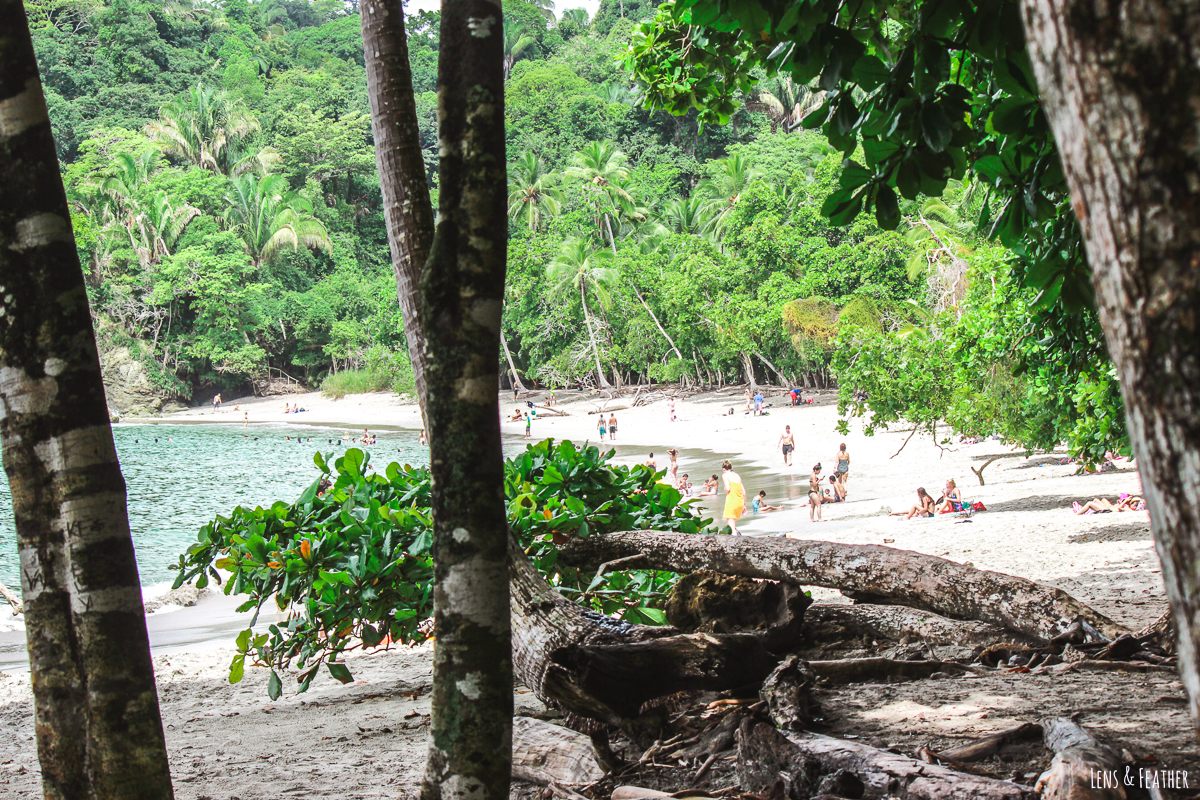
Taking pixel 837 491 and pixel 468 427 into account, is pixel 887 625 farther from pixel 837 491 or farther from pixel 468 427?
pixel 837 491

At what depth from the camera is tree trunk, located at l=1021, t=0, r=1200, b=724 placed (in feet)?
2.76

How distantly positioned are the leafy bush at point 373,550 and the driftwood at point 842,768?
63.7 inches

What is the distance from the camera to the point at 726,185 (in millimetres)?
47625

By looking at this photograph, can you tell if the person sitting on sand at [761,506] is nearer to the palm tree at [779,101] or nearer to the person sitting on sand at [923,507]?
the person sitting on sand at [923,507]

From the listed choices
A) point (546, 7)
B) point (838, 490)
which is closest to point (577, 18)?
point (546, 7)

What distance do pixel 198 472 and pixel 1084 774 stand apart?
1344 inches

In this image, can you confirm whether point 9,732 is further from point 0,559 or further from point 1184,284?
point 0,559

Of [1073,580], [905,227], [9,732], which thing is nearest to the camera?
[9,732]

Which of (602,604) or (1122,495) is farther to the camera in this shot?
(1122,495)

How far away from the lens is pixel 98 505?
213 centimetres

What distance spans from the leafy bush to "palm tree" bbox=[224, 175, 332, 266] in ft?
184

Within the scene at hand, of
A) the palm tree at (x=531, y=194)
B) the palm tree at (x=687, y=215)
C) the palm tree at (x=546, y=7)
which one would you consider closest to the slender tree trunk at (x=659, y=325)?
the palm tree at (x=687, y=215)

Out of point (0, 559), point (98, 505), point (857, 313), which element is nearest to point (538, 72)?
point (857, 313)

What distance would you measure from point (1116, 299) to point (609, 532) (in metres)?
4.55
